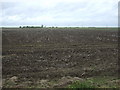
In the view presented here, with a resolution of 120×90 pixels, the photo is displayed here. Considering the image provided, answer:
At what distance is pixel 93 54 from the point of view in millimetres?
16219

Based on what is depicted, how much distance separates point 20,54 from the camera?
16359 millimetres

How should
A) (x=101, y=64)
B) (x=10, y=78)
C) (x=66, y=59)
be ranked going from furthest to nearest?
(x=66, y=59) → (x=101, y=64) → (x=10, y=78)

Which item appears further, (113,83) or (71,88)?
(113,83)

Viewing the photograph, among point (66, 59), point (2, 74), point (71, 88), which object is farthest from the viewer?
point (66, 59)

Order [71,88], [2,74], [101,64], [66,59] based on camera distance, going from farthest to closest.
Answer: [66,59]
[101,64]
[2,74]
[71,88]

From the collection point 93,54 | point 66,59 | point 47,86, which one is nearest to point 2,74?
point 47,86

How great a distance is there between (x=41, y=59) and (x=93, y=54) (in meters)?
3.59

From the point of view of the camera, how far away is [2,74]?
11.7 metres

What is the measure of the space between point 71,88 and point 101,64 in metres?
5.17

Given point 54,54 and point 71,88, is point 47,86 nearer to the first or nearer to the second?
point 71,88

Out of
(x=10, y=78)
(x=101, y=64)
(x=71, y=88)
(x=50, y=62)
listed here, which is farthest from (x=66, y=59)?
(x=71, y=88)

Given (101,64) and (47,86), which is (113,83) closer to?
(47,86)

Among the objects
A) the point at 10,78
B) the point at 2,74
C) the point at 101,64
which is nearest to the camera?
the point at 10,78

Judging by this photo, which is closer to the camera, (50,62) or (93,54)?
(50,62)
